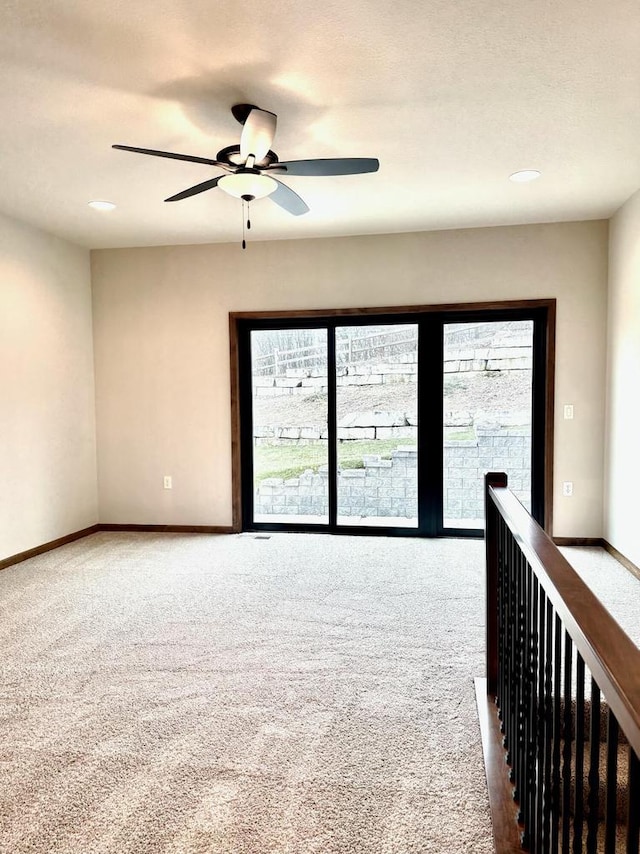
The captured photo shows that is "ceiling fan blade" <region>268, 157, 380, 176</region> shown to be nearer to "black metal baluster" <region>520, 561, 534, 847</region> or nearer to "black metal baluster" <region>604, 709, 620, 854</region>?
"black metal baluster" <region>520, 561, 534, 847</region>

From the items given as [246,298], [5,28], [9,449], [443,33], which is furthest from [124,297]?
[443,33]

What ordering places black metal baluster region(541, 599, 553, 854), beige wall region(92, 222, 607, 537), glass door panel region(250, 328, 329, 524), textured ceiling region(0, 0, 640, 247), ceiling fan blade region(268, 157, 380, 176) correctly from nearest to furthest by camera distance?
black metal baluster region(541, 599, 553, 854) → textured ceiling region(0, 0, 640, 247) → ceiling fan blade region(268, 157, 380, 176) → beige wall region(92, 222, 607, 537) → glass door panel region(250, 328, 329, 524)

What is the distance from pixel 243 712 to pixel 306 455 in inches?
120

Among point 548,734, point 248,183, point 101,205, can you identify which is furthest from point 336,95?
point 548,734

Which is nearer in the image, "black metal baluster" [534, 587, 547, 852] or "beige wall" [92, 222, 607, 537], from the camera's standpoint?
"black metal baluster" [534, 587, 547, 852]

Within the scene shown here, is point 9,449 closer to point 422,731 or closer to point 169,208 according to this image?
point 169,208

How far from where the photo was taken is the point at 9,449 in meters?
4.30

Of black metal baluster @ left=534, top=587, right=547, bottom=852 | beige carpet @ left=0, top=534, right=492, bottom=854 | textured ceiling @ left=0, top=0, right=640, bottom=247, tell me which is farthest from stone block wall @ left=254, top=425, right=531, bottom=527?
black metal baluster @ left=534, top=587, right=547, bottom=852

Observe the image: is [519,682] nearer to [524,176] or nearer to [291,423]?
[524,176]

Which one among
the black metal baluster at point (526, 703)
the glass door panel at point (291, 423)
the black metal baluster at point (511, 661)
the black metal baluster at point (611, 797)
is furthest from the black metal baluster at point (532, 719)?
the glass door panel at point (291, 423)

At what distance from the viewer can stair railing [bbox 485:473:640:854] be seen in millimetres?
857

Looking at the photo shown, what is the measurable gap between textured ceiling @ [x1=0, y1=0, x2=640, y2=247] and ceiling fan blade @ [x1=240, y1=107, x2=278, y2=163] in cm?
14

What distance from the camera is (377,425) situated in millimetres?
5039

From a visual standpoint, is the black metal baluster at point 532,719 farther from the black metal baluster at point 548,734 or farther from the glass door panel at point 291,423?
the glass door panel at point 291,423
